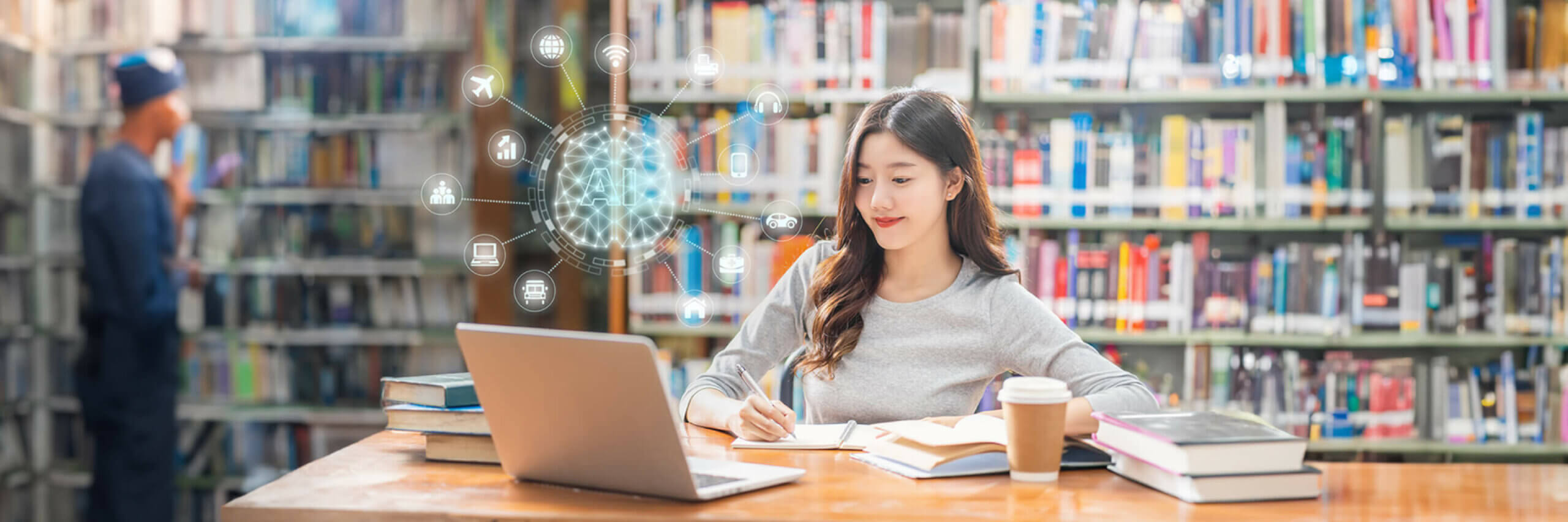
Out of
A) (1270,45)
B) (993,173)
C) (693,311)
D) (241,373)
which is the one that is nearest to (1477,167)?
(1270,45)

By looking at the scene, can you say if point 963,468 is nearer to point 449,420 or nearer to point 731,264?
point 449,420

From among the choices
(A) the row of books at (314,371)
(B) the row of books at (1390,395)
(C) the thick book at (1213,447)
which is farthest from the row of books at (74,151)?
(B) the row of books at (1390,395)

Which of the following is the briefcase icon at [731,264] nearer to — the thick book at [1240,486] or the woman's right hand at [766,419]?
the woman's right hand at [766,419]

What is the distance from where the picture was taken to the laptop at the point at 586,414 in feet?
3.00

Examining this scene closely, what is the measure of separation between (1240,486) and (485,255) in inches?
94.9

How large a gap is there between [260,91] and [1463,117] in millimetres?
3316

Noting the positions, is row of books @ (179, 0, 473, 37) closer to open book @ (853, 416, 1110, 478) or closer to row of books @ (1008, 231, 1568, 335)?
row of books @ (1008, 231, 1568, 335)

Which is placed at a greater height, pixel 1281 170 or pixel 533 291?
pixel 1281 170

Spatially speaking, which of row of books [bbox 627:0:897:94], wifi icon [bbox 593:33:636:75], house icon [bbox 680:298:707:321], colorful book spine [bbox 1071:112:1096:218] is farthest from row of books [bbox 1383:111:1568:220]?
wifi icon [bbox 593:33:636:75]

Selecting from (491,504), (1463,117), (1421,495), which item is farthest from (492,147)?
(1463,117)

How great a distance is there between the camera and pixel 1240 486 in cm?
102

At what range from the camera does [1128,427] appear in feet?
3.66

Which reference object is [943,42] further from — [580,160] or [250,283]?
[250,283]

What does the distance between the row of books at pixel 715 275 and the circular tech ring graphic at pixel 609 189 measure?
47 millimetres
